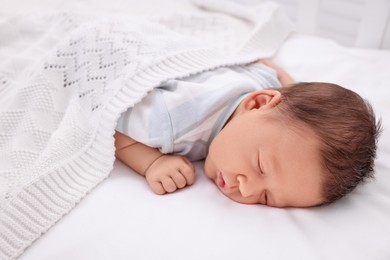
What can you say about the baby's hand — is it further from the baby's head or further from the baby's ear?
the baby's ear

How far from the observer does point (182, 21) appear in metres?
1.21

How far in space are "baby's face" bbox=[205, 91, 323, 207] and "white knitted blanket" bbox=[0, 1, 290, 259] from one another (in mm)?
Answer: 189

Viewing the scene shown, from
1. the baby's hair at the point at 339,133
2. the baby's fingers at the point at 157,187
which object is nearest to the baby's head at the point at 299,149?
the baby's hair at the point at 339,133

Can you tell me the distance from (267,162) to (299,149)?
6cm

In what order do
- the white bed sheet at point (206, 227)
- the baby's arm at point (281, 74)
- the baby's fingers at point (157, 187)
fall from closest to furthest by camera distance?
the white bed sheet at point (206, 227) → the baby's fingers at point (157, 187) → the baby's arm at point (281, 74)

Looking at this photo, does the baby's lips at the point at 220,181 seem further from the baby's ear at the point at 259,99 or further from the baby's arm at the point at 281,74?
the baby's arm at the point at 281,74

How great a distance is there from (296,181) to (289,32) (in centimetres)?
71

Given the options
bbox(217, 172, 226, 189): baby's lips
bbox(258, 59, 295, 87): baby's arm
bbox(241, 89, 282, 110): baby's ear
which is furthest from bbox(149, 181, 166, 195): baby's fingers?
bbox(258, 59, 295, 87): baby's arm

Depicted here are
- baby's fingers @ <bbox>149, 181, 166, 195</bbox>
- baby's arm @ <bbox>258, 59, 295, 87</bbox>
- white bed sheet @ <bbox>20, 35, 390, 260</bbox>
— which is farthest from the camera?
baby's arm @ <bbox>258, 59, 295, 87</bbox>

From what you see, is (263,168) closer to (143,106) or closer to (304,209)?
(304,209)

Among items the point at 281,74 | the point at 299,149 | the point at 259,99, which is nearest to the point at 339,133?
the point at 299,149

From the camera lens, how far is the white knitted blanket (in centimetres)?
66

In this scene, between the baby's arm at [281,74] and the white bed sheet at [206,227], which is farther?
the baby's arm at [281,74]

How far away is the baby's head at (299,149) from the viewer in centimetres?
66
